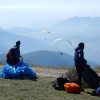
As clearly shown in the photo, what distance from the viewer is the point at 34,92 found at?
50.1 feet

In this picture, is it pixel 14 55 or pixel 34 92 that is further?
pixel 14 55

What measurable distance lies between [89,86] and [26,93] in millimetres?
3721

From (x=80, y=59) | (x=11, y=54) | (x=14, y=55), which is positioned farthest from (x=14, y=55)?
(x=80, y=59)

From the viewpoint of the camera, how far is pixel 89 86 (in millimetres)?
17141

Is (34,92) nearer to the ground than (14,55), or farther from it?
nearer to the ground

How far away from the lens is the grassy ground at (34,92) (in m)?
14.2

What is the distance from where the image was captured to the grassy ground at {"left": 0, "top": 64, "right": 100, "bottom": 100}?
1420cm

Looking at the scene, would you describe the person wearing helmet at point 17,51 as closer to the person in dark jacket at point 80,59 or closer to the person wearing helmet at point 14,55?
the person wearing helmet at point 14,55

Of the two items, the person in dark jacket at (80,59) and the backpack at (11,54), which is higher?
the backpack at (11,54)

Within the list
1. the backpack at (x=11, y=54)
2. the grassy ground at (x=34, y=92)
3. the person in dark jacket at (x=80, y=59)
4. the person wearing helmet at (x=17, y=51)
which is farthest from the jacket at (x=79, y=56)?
the backpack at (x=11, y=54)

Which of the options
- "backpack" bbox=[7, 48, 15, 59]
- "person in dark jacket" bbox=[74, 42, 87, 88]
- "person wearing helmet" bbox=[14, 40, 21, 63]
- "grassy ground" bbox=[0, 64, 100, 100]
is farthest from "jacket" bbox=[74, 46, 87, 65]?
"backpack" bbox=[7, 48, 15, 59]

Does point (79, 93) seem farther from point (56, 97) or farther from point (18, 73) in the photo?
point (18, 73)

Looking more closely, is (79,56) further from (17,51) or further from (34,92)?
Result: (17,51)

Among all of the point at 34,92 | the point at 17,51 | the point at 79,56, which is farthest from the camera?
the point at 17,51
